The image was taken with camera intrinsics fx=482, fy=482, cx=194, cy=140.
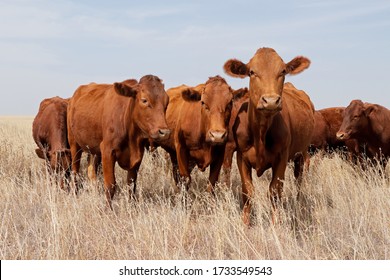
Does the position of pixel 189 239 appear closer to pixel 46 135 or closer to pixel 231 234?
pixel 231 234

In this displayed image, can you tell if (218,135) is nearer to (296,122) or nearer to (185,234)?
(185,234)

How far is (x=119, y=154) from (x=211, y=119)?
1.51m

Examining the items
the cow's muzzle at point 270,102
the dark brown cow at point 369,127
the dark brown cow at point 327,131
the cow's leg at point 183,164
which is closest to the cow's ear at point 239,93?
the cow's leg at point 183,164

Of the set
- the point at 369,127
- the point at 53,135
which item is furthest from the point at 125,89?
the point at 369,127

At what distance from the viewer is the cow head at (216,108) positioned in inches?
244

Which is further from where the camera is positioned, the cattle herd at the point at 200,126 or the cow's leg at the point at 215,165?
the cow's leg at the point at 215,165

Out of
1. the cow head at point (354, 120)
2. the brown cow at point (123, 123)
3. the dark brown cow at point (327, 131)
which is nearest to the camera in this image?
the brown cow at point (123, 123)

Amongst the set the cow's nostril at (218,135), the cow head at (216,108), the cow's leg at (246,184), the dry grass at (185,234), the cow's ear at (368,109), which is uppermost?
the cow head at (216,108)

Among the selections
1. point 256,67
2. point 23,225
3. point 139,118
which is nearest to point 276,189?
point 256,67

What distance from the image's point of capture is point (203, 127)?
A: 7.14m

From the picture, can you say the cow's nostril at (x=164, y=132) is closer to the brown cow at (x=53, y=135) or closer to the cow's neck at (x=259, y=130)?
the cow's neck at (x=259, y=130)

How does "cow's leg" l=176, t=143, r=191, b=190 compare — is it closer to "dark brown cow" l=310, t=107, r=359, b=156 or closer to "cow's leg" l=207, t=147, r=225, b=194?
"cow's leg" l=207, t=147, r=225, b=194

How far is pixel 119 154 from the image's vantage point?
6957 mm

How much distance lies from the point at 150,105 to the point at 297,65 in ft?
6.56
